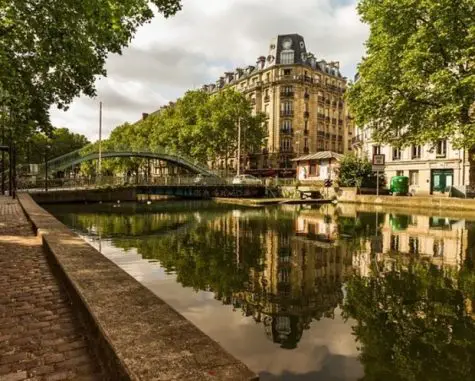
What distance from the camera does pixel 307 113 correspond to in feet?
223

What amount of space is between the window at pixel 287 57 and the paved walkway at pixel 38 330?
66343mm

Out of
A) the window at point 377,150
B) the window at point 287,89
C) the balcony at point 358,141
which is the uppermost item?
the window at point 287,89

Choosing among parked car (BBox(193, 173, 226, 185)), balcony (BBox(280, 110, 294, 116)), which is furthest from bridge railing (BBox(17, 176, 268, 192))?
balcony (BBox(280, 110, 294, 116))

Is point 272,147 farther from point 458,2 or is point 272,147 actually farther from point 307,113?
point 458,2

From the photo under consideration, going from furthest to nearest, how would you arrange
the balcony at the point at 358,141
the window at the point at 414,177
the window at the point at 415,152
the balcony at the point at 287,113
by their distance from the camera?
1. the balcony at the point at 287,113
2. the balcony at the point at 358,141
3. the window at the point at 414,177
4. the window at the point at 415,152

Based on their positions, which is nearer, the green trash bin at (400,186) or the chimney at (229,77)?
the green trash bin at (400,186)

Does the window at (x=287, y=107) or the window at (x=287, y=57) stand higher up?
the window at (x=287, y=57)

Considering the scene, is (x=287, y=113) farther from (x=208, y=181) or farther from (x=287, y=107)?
(x=208, y=181)

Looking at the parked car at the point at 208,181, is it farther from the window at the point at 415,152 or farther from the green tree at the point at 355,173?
the window at the point at 415,152

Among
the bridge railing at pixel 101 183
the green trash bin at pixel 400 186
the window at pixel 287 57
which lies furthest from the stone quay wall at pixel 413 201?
the window at pixel 287 57

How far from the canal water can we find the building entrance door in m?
29.4

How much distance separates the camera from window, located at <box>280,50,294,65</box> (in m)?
67.6

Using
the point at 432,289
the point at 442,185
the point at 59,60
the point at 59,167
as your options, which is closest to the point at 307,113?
the point at 442,185

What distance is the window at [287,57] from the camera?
67.6m
